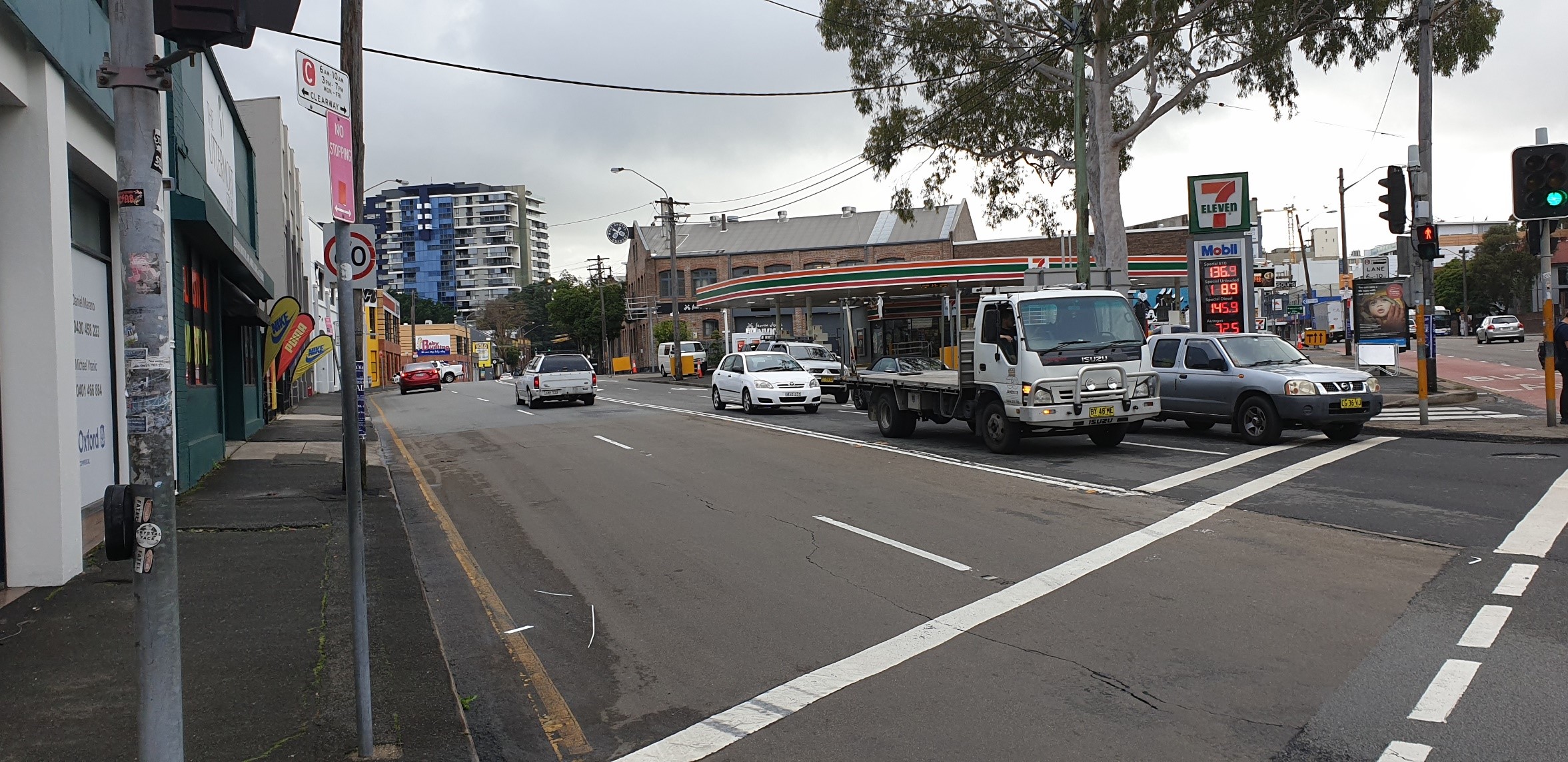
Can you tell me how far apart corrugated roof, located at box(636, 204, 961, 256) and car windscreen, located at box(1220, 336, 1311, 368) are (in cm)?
5526

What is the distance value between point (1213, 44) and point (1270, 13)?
1.75m

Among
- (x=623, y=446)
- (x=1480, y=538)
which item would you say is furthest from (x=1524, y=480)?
(x=623, y=446)

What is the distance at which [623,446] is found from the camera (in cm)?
1848

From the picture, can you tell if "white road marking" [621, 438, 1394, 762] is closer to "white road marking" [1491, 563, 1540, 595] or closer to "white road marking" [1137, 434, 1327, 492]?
"white road marking" [1137, 434, 1327, 492]

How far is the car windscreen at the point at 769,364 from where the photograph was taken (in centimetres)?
2622

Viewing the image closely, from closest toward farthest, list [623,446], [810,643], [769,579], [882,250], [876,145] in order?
1. [810,643]
2. [769,579]
3. [623,446]
4. [876,145]
5. [882,250]

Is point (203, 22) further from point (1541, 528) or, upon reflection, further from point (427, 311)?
point (427, 311)

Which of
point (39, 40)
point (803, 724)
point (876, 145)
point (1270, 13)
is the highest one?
point (1270, 13)

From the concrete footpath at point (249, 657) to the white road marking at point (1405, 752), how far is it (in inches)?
155

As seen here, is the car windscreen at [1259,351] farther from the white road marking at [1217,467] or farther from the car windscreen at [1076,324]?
the car windscreen at [1076,324]

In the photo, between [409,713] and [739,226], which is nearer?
[409,713]

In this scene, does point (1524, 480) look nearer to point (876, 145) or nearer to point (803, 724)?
point (803, 724)

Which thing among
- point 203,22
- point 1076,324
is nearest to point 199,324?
point 1076,324

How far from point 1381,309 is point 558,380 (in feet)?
72.0
